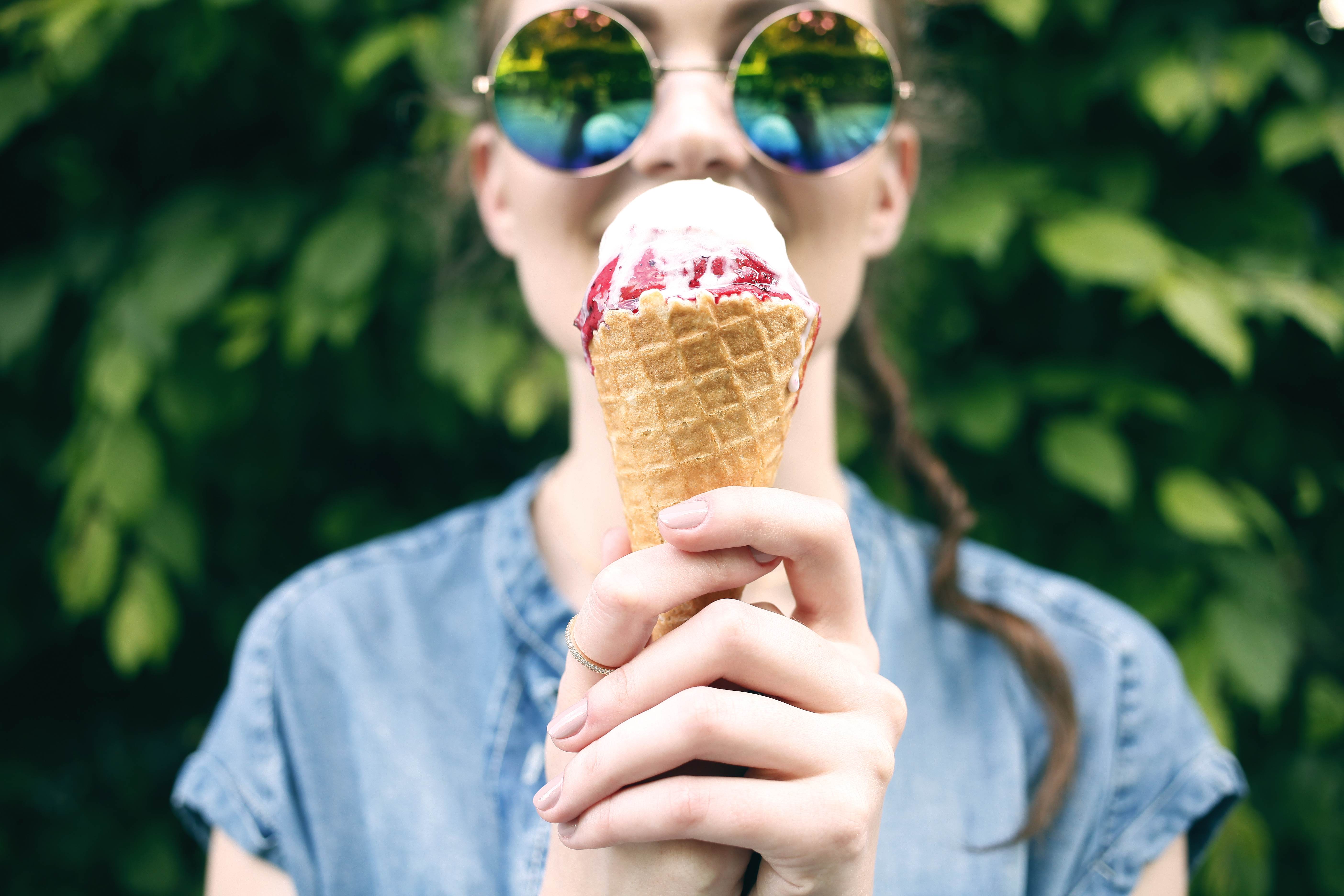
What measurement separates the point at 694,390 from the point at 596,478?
2.17 ft

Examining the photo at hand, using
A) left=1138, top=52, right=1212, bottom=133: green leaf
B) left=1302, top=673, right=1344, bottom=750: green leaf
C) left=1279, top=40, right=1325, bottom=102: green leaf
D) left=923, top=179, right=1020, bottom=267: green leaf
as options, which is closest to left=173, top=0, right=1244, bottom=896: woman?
left=923, top=179, right=1020, bottom=267: green leaf

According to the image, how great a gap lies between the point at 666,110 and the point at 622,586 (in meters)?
0.78

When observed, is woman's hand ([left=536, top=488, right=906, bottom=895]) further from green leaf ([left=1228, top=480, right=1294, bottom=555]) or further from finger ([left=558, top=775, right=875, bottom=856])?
green leaf ([left=1228, top=480, right=1294, bottom=555])

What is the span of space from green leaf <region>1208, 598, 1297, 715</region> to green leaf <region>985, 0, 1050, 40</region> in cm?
135

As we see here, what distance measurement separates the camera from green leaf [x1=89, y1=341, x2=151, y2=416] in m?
2.09

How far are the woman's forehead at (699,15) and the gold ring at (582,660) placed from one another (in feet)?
2.94

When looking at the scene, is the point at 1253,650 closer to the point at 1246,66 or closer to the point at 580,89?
the point at 1246,66

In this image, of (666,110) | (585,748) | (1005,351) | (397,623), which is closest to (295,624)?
(397,623)

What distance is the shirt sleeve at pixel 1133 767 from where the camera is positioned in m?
1.43

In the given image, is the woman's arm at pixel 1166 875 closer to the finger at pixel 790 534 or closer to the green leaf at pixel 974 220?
the finger at pixel 790 534

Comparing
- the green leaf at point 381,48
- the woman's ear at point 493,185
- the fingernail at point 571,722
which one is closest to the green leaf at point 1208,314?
the woman's ear at point 493,185

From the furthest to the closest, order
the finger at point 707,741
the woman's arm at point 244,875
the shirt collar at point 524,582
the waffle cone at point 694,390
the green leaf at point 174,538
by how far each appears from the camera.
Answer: the green leaf at point 174,538 → the shirt collar at point 524,582 → the woman's arm at point 244,875 → the waffle cone at point 694,390 → the finger at point 707,741

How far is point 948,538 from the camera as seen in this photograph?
1.71 metres

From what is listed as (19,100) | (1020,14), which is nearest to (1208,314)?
(1020,14)
